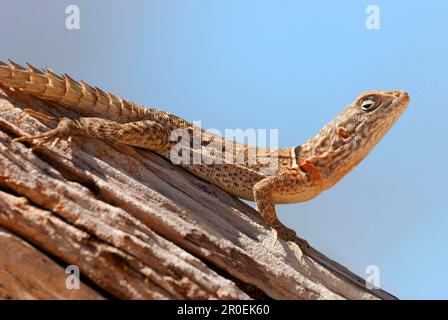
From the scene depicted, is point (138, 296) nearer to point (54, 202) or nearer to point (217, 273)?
point (217, 273)

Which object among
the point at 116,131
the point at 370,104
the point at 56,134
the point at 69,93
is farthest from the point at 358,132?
the point at 56,134

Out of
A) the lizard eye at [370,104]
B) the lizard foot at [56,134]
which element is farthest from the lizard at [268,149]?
the lizard foot at [56,134]

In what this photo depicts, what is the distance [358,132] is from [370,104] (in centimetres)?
39

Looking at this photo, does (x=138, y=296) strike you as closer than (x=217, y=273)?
Yes

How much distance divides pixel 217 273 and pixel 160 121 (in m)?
2.62

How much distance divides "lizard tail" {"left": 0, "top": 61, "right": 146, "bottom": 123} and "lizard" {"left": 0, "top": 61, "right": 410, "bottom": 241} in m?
0.01

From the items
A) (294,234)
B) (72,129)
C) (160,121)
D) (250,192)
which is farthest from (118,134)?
(294,234)

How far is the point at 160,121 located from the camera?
6.97 meters

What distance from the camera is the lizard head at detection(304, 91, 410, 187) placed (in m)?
6.94

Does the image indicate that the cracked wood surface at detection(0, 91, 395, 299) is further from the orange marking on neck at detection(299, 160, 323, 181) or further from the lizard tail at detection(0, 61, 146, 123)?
the orange marking on neck at detection(299, 160, 323, 181)

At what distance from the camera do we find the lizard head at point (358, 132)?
6941 mm

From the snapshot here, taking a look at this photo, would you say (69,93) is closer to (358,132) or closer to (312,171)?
(312,171)

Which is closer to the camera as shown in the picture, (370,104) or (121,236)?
(121,236)

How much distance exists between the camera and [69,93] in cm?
628
